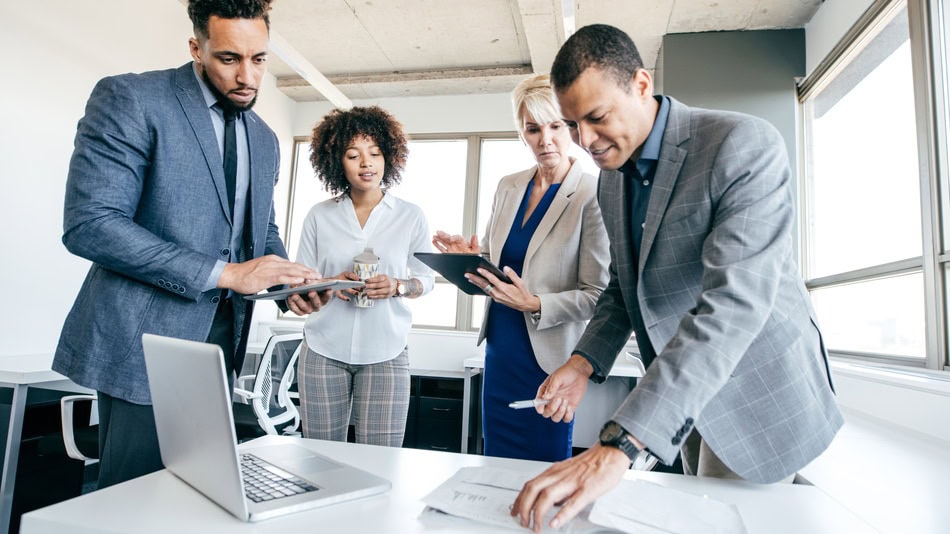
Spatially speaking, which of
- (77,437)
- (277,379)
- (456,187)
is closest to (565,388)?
(77,437)

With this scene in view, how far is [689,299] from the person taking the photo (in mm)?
1038

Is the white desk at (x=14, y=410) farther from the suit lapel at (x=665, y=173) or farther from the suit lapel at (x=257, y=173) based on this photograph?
the suit lapel at (x=665, y=173)

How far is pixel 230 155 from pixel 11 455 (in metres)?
1.96

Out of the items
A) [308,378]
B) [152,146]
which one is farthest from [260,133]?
[308,378]

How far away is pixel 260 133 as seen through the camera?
1.38 metres

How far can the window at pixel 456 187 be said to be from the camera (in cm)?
524

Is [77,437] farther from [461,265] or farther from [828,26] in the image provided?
[828,26]

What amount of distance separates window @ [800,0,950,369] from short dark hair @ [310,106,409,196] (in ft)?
7.20

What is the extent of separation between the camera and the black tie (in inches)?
48.5

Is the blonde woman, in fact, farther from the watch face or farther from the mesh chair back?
the mesh chair back

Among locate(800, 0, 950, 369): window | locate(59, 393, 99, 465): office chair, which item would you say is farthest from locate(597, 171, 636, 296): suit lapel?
locate(59, 393, 99, 465): office chair

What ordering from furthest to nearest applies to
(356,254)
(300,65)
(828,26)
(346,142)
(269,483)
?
(300,65), (828,26), (346,142), (356,254), (269,483)

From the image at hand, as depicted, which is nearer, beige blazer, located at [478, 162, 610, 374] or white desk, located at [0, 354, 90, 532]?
beige blazer, located at [478, 162, 610, 374]

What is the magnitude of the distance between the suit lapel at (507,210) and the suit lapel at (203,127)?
84 centimetres
